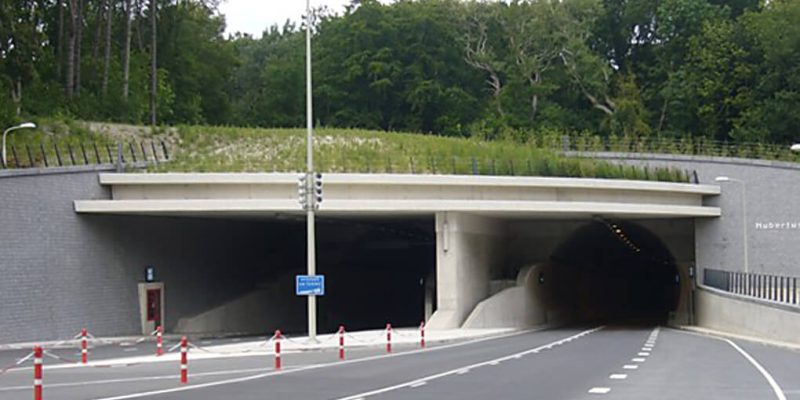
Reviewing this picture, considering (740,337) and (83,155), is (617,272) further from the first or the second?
(83,155)

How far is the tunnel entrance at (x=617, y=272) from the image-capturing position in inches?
2482

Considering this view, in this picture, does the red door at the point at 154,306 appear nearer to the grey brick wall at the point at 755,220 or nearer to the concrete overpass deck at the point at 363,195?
the concrete overpass deck at the point at 363,195

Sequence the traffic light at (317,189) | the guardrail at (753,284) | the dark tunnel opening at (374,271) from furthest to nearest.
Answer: the dark tunnel opening at (374,271)
the guardrail at (753,284)
the traffic light at (317,189)

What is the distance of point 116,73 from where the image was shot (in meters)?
73.9

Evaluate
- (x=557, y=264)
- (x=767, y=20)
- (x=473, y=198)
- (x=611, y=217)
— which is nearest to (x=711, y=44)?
(x=767, y=20)

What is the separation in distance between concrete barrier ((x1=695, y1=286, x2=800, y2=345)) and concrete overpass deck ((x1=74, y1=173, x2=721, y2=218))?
514 cm

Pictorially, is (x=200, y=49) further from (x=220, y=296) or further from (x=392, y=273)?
(x=220, y=296)

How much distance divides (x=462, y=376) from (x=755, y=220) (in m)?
34.8

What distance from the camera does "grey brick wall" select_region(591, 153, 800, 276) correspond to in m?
52.7

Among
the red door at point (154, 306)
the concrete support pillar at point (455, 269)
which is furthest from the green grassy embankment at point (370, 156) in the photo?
the red door at point (154, 306)

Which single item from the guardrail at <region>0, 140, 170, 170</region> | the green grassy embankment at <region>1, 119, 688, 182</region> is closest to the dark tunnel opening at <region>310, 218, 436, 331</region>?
the green grassy embankment at <region>1, 119, 688, 182</region>

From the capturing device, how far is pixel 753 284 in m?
44.2

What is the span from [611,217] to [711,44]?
3278 centimetres

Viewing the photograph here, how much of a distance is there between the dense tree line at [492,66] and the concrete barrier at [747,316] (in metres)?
29.4
